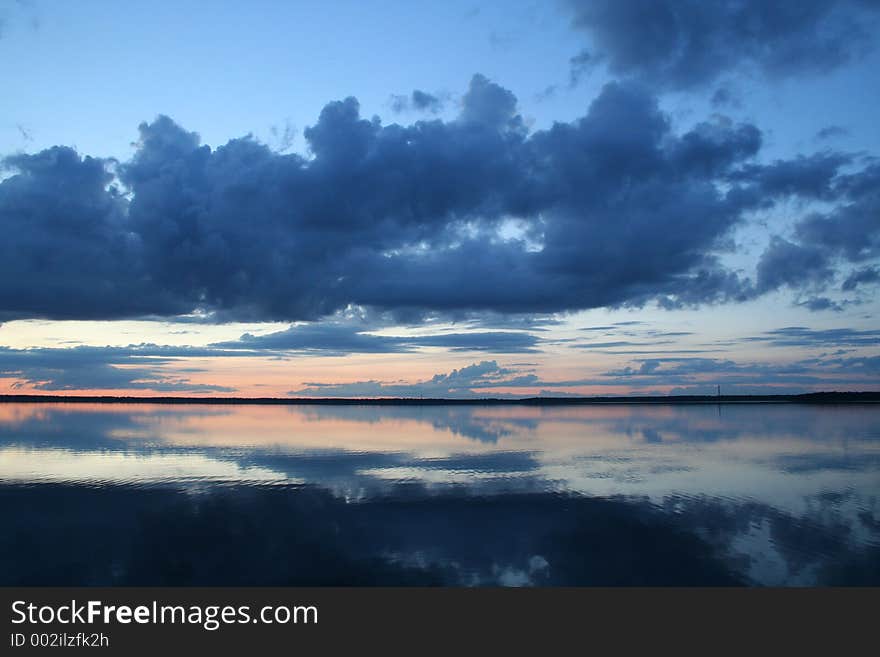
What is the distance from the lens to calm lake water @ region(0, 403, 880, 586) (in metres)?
17.2

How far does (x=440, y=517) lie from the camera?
77.7ft

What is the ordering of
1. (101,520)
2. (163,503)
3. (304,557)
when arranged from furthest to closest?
1. (163,503)
2. (101,520)
3. (304,557)

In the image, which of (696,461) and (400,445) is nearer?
(696,461)

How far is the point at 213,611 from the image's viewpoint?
14.4 meters

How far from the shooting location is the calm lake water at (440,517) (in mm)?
17188

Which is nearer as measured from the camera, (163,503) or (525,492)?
(163,503)

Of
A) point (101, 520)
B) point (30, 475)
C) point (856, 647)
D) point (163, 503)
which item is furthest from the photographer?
point (30, 475)

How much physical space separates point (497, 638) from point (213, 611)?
673cm

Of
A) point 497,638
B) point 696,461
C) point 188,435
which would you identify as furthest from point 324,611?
point 188,435

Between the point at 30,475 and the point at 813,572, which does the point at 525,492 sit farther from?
Result: the point at 30,475

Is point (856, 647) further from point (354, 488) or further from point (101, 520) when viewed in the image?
point (101, 520)

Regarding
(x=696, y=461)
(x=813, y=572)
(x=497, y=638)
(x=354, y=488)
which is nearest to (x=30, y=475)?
(x=354, y=488)

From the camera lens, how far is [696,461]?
39469 millimetres

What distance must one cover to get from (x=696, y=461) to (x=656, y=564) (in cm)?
2420
